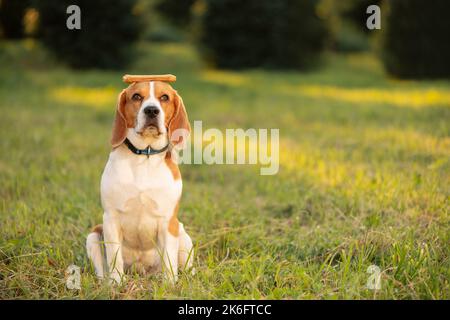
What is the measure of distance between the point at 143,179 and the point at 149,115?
1.29 feet

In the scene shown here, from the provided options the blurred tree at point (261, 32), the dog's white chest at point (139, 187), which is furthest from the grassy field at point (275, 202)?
the blurred tree at point (261, 32)

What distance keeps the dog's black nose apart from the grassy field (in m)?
1.01

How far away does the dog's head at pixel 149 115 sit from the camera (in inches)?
117

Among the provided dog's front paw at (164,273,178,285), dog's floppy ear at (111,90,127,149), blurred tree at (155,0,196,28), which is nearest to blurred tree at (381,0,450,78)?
blurred tree at (155,0,196,28)

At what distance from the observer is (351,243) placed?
11.5 feet

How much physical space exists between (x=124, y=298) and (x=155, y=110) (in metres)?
1.10

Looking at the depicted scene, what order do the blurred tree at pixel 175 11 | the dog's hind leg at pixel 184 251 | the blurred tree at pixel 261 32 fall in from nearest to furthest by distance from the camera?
1. the dog's hind leg at pixel 184 251
2. the blurred tree at pixel 261 32
3. the blurred tree at pixel 175 11

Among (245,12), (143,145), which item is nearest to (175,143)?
(143,145)

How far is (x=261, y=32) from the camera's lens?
17453 millimetres

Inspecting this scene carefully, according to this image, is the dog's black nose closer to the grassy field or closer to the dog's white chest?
the dog's white chest

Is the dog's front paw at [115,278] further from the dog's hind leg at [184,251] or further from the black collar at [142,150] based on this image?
the black collar at [142,150]

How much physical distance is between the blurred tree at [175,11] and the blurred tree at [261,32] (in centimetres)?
923

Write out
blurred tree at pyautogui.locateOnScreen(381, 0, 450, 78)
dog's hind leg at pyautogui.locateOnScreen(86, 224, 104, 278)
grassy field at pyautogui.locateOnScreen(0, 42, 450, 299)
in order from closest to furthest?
1. grassy field at pyautogui.locateOnScreen(0, 42, 450, 299)
2. dog's hind leg at pyautogui.locateOnScreen(86, 224, 104, 278)
3. blurred tree at pyautogui.locateOnScreen(381, 0, 450, 78)

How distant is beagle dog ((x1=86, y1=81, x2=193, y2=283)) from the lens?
3.02 meters
